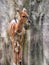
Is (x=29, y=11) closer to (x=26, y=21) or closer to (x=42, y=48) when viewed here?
(x=26, y=21)

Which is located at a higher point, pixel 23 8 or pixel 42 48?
pixel 23 8

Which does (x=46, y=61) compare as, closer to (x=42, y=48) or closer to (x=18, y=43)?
(x=42, y=48)

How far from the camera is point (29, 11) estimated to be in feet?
7.90

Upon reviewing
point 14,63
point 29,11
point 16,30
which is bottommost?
point 14,63

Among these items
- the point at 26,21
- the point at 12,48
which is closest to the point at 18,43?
the point at 12,48

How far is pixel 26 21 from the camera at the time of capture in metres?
2.42

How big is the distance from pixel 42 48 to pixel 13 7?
52cm

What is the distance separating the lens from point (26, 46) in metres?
2.39

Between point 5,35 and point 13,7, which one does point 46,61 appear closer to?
point 5,35

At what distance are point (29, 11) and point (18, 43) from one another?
352 mm

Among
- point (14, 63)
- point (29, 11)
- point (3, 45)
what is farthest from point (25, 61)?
point (29, 11)

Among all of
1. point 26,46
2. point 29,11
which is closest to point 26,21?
point 29,11

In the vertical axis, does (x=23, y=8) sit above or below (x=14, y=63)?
above

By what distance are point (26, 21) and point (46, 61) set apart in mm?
462
